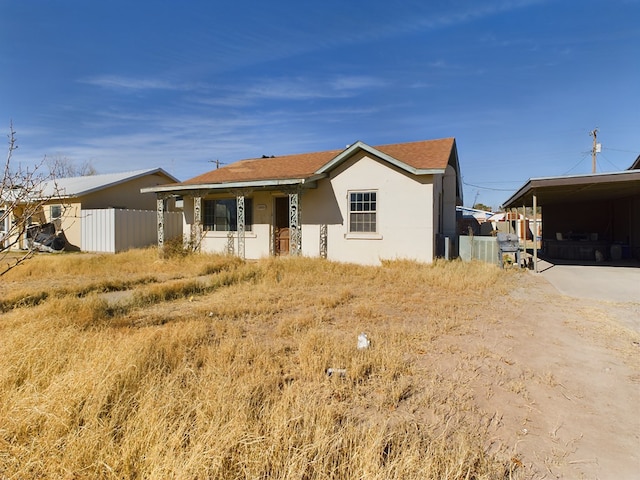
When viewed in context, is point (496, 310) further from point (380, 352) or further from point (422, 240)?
point (422, 240)

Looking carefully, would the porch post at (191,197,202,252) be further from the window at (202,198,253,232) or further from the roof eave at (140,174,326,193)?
the roof eave at (140,174,326,193)

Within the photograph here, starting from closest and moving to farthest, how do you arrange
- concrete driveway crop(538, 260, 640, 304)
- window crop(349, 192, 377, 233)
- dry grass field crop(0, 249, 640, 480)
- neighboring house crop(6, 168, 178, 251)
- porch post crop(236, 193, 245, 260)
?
dry grass field crop(0, 249, 640, 480) < concrete driveway crop(538, 260, 640, 304) < window crop(349, 192, 377, 233) < porch post crop(236, 193, 245, 260) < neighboring house crop(6, 168, 178, 251)

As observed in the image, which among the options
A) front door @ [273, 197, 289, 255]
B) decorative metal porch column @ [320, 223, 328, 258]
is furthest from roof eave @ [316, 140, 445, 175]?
front door @ [273, 197, 289, 255]

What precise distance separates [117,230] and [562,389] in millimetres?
18896

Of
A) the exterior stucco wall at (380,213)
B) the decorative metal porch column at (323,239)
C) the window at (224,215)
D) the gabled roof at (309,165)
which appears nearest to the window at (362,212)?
the exterior stucco wall at (380,213)

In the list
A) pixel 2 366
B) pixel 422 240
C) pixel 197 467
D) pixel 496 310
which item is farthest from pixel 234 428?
pixel 422 240

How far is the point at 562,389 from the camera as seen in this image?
370cm

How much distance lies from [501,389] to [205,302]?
574 cm

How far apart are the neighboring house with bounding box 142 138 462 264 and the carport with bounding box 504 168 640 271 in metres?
3.25

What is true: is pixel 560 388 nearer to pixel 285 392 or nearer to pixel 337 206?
pixel 285 392

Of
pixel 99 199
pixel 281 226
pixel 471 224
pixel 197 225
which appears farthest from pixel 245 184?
pixel 471 224

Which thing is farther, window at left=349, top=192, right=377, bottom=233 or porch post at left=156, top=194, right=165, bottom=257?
porch post at left=156, top=194, right=165, bottom=257

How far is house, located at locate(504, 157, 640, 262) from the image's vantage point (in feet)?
35.1

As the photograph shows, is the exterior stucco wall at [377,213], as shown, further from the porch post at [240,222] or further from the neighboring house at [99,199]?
the neighboring house at [99,199]
